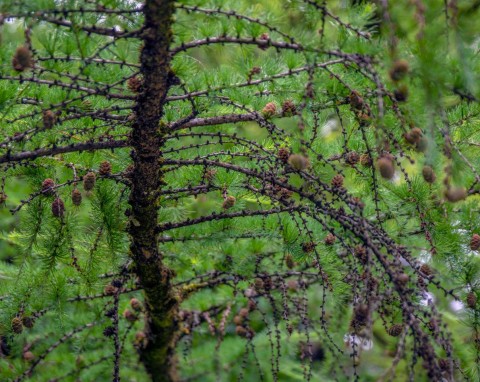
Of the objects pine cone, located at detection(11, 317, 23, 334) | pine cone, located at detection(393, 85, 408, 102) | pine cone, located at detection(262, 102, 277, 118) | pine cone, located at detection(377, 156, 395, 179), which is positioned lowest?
pine cone, located at detection(11, 317, 23, 334)

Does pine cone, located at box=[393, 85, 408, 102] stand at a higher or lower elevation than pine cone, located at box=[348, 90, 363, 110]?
lower

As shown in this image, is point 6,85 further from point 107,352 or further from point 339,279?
point 107,352

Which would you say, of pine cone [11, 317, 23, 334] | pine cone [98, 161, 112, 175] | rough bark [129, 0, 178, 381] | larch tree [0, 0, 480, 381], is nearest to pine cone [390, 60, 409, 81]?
larch tree [0, 0, 480, 381]

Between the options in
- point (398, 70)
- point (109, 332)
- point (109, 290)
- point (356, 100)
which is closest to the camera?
point (398, 70)

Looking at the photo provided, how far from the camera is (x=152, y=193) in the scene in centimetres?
186

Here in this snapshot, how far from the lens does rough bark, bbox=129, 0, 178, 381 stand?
147 centimetres

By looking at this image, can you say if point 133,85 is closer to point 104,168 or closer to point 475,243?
point 104,168

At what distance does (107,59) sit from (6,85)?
348 mm

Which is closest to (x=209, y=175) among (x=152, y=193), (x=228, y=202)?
(x=228, y=202)

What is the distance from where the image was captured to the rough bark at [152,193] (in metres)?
1.47

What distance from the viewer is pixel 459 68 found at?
1312 mm

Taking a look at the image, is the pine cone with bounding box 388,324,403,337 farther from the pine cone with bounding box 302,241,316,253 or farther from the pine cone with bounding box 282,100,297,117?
the pine cone with bounding box 282,100,297,117

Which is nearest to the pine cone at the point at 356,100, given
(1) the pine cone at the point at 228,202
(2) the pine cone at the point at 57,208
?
(1) the pine cone at the point at 228,202

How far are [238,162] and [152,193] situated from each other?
0.40m
